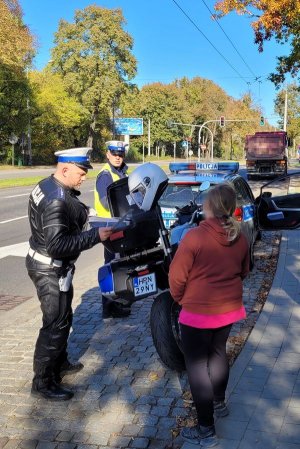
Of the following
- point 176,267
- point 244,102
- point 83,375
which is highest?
point 244,102

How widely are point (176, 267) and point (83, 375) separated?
173cm

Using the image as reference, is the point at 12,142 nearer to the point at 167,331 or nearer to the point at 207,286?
the point at 167,331

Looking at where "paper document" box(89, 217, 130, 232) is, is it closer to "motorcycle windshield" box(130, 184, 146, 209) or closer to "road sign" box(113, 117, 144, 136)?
"motorcycle windshield" box(130, 184, 146, 209)

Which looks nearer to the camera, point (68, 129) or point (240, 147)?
point (68, 129)

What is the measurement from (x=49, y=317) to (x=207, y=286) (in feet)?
4.30

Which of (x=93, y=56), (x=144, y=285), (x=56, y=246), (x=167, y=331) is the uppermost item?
(x=93, y=56)

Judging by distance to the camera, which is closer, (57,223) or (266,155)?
(57,223)

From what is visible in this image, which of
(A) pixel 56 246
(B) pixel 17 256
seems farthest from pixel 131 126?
(A) pixel 56 246

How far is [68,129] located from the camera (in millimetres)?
56750

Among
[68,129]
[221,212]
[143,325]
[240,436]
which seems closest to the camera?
[221,212]

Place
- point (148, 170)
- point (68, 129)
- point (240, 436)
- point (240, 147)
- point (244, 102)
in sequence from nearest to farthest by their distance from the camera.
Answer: point (240, 436), point (148, 170), point (68, 129), point (244, 102), point (240, 147)

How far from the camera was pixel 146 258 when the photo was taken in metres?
4.05

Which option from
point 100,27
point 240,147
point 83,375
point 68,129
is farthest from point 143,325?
point 240,147

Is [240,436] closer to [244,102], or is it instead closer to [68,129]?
[68,129]
